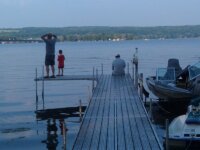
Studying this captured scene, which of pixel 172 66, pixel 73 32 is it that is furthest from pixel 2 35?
pixel 172 66

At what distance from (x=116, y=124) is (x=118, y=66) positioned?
13252mm

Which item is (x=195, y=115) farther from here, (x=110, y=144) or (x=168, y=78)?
(x=168, y=78)

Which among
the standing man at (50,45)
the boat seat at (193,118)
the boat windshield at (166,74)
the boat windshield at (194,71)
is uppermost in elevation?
the standing man at (50,45)

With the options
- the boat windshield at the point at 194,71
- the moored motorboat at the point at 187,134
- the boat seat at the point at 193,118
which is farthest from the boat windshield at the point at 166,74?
the moored motorboat at the point at 187,134

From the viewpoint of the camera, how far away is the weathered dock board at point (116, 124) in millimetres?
14117

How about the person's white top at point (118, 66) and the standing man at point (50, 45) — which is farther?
the person's white top at point (118, 66)

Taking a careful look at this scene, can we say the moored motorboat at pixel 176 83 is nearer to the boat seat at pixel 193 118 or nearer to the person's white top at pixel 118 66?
the person's white top at pixel 118 66

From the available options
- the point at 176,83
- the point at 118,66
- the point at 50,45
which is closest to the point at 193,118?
the point at 176,83

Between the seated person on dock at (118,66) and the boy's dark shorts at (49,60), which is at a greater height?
the boy's dark shorts at (49,60)

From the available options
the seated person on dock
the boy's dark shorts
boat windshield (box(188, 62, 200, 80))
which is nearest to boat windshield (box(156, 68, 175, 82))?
boat windshield (box(188, 62, 200, 80))

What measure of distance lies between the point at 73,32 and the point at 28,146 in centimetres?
17620

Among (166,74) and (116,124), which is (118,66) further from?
(116,124)

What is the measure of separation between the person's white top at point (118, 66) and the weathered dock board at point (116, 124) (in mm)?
5203

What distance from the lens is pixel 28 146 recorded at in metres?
20.1
